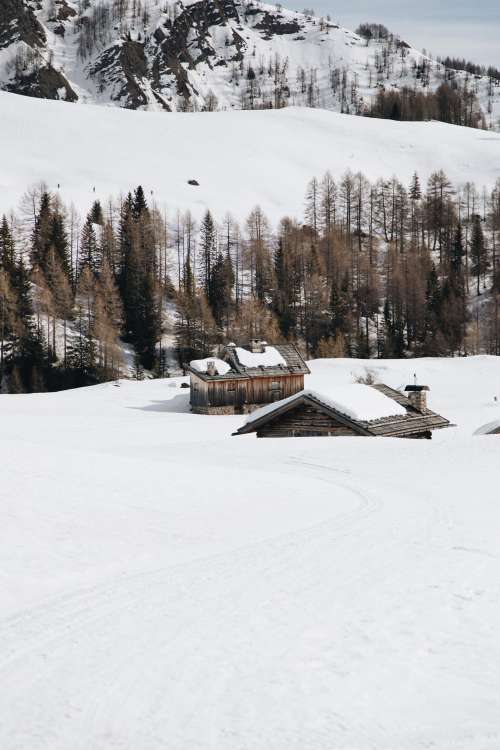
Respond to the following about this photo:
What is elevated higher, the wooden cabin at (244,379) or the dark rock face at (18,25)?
the dark rock face at (18,25)

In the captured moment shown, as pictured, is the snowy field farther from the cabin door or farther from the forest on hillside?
the forest on hillside

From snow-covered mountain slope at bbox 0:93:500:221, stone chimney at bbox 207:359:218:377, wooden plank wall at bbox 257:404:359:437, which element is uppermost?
snow-covered mountain slope at bbox 0:93:500:221

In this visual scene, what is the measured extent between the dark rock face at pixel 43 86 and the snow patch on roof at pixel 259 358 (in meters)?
121

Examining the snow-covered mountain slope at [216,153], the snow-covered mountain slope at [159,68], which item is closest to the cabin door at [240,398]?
the snow-covered mountain slope at [216,153]

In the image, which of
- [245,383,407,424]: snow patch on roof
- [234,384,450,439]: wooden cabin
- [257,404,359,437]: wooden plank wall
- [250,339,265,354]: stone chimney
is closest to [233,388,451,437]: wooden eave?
[234,384,450,439]: wooden cabin

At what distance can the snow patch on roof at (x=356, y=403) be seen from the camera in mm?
31062

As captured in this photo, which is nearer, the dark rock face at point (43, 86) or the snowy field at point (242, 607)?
the snowy field at point (242, 607)

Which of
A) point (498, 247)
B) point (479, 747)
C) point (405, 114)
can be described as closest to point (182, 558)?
point (479, 747)

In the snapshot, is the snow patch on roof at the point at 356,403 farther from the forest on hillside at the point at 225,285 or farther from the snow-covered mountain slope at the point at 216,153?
the snow-covered mountain slope at the point at 216,153

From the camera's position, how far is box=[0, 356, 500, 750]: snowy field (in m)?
6.65

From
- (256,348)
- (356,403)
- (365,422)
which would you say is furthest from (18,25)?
(365,422)

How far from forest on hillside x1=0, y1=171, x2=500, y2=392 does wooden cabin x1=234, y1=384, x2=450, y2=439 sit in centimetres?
3669

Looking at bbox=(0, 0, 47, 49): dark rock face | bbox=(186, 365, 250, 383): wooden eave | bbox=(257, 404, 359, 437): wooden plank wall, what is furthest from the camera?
bbox=(0, 0, 47, 49): dark rock face

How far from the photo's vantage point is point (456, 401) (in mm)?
51844
